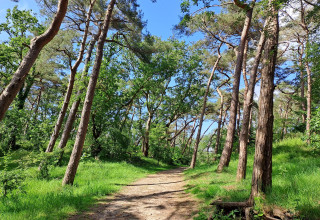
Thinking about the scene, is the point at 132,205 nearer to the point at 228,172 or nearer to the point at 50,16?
the point at 228,172

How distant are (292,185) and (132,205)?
14.6 feet

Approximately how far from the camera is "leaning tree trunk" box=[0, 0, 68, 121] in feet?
12.4

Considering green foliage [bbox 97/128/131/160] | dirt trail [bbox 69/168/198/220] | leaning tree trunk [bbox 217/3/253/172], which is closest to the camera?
dirt trail [bbox 69/168/198/220]

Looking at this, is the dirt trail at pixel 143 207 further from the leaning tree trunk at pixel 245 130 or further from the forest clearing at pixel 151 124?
the leaning tree trunk at pixel 245 130

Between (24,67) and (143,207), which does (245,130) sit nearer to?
(143,207)

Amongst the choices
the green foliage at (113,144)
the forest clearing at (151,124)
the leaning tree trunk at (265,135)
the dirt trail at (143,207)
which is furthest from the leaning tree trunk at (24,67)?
the green foliage at (113,144)

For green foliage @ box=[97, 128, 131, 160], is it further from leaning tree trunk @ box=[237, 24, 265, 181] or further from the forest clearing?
leaning tree trunk @ box=[237, 24, 265, 181]

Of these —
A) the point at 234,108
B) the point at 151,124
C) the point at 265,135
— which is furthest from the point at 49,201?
the point at 151,124

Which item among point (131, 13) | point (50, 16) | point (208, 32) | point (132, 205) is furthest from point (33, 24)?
point (132, 205)

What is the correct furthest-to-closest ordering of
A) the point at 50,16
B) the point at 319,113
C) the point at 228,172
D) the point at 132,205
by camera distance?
the point at 50,16, the point at 228,172, the point at 319,113, the point at 132,205

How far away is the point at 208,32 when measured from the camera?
44.0 feet

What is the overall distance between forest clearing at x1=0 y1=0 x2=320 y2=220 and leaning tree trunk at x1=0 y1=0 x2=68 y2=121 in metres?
0.02

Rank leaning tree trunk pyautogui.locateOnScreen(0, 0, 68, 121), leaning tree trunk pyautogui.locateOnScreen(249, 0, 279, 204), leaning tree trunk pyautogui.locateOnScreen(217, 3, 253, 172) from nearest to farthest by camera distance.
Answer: leaning tree trunk pyautogui.locateOnScreen(0, 0, 68, 121), leaning tree trunk pyautogui.locateOnScreen(249, 0, 279, 204), leaning tree trunk pyautogui.locateOnScreen(217, 3, 253, 172)

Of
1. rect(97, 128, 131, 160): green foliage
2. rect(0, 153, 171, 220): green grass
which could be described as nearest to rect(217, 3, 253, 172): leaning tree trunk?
rect(0, 153, 171, 220): green grass
